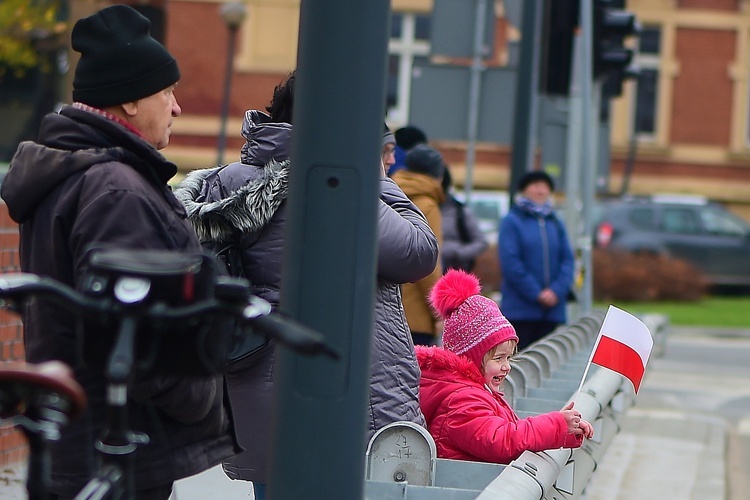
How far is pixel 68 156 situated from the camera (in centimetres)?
298

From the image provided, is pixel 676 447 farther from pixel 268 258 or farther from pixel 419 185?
pixel 268 258

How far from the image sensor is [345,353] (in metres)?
2.93

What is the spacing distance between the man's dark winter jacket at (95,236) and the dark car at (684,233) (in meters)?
23.5

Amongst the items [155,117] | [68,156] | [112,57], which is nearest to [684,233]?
[155,117]

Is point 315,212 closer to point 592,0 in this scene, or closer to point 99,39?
point 99,39

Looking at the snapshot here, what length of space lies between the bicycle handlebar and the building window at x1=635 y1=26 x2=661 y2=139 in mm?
33531

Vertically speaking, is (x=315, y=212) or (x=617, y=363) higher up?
(x=315, y=212)

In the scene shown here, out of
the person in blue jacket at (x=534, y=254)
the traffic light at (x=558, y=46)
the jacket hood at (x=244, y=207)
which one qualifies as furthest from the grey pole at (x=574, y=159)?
the jacket hood at (x=244, y=207)

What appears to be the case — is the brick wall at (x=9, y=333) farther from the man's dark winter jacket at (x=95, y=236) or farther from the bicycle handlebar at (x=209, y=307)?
the bicycle handlebar at (x=209, y=307)

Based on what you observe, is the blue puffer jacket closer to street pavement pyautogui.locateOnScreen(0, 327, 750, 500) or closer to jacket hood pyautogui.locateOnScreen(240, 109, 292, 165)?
street pavement pyautogui.locateOnScreen(0, 327, 750, 500)

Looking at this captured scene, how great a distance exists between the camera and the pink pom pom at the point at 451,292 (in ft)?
15.6

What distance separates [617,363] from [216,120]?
28.2 metres

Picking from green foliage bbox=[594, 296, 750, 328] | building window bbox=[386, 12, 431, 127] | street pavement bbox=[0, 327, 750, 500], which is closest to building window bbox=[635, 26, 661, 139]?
building window bbox=[386, 12, 431, 127]

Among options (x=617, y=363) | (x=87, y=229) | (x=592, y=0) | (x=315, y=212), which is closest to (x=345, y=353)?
(x=315, y=212)
